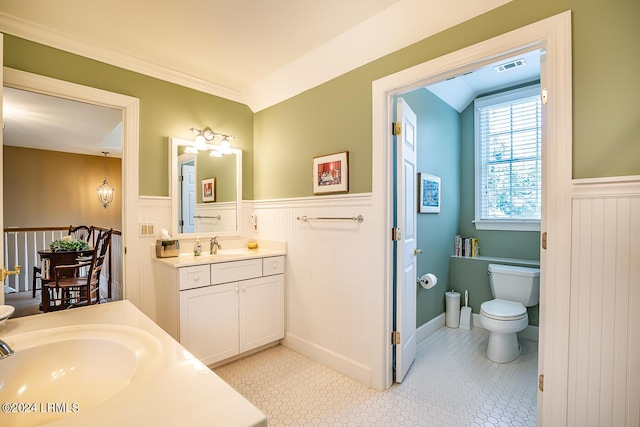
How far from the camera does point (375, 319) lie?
2.16 metres

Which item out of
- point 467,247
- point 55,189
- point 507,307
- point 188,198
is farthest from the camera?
point 55,189

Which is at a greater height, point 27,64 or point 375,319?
point 27,64

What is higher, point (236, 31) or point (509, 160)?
point (236, 31)

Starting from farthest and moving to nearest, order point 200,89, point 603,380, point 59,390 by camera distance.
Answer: point 200,89 < point 603,380 < point 59,390

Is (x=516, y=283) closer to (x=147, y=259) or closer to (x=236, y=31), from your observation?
(x=236, y=31)

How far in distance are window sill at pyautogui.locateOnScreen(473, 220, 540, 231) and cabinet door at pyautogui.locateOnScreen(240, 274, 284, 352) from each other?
230 cm

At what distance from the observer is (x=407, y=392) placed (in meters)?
2.12

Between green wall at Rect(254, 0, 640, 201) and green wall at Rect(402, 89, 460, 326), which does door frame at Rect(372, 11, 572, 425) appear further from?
green wall at Rect(402, 89, 460, 326)

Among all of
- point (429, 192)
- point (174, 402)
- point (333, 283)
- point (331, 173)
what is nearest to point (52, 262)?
point (333, 283)

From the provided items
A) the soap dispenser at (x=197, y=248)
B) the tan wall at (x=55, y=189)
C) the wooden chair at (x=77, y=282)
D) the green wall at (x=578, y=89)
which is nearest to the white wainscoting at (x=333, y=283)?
the green wall at (x=578, y=89)

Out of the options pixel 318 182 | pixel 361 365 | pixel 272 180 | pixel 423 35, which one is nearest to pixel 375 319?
pixel 361 365

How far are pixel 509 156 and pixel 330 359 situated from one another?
9.12ft

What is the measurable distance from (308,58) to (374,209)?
1.34m

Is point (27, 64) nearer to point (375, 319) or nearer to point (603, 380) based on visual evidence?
point (375, 319)
